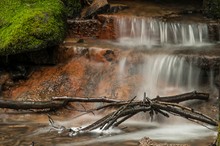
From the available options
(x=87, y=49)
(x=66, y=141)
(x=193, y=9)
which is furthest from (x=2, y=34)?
(x=193, y=9)

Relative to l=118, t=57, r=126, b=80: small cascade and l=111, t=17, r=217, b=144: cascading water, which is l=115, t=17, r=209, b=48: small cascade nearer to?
l=111, t=17, r=217, b=144: cascading water

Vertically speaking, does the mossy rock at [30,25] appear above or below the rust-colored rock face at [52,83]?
above

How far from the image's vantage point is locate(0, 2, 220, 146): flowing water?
21.7 ft

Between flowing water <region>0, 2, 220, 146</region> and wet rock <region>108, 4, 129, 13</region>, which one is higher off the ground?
wet rock <region>108, 4, 129, 13</region>

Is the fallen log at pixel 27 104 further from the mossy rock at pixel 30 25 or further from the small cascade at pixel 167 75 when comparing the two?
the small cascade at pixel 167 75

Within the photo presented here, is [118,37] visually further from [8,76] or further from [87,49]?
[8,76]

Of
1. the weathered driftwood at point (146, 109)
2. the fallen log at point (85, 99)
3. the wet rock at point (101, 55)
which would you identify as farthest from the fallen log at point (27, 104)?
the weathered driftwood at point (146, 109)

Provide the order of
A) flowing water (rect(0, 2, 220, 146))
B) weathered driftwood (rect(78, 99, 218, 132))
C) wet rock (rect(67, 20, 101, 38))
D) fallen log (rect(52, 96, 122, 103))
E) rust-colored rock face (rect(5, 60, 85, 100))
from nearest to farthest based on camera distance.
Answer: weathered driftwood (rect(78, 99, 218, 132)) → flowing water (rect(0, 2, 220, 146)) → fallen log (rect(52, 96, 122, 103)) → rust-colored rock face (rect(5, 60, 85, 100)) → wet rock (rect(67, 20, 101, 38))

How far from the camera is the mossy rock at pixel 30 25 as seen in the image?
9148 mm

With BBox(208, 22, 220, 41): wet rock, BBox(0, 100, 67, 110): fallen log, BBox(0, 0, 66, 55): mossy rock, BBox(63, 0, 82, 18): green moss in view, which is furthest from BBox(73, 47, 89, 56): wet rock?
BBox(208, 22, 220, 41): wet rock

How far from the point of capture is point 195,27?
34.2 feet

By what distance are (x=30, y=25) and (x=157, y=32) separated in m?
2.97

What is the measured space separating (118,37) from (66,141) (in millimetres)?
4831

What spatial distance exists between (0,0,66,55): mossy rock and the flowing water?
125 cm
